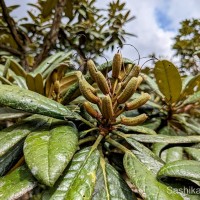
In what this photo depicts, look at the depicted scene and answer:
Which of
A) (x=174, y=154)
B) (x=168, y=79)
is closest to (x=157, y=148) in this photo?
(x=174, y=154)

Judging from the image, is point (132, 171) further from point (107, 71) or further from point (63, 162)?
point (107, 71)

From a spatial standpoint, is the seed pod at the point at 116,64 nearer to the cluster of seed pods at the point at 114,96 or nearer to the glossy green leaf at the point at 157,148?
the cluster of seed pods at the point at 114,96

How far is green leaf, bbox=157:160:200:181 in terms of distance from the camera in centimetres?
58

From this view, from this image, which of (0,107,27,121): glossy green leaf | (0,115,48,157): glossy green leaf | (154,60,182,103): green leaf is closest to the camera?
(0,115,48,157): glossy green leaf

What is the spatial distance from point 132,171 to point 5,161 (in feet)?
0.93

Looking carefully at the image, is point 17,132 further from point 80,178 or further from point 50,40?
point 50,40

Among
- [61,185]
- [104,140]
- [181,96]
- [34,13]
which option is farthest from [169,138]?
[34,13]

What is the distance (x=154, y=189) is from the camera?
57 centimetres

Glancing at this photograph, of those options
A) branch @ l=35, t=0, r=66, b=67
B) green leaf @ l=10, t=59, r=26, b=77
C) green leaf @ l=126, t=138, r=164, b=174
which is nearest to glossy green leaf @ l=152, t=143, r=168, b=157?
green leaf @ l=126, t=138, r=164, b=174

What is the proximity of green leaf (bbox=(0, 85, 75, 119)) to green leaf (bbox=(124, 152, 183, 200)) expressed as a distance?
0.62 feet

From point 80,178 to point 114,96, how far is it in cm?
24

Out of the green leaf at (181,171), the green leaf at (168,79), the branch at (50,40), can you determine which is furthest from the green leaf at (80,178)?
the branch at (50,40)

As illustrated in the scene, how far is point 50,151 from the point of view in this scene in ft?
1.93

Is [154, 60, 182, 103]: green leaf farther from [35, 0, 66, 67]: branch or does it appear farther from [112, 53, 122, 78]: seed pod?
[35, 0, 66, 67]: branch
